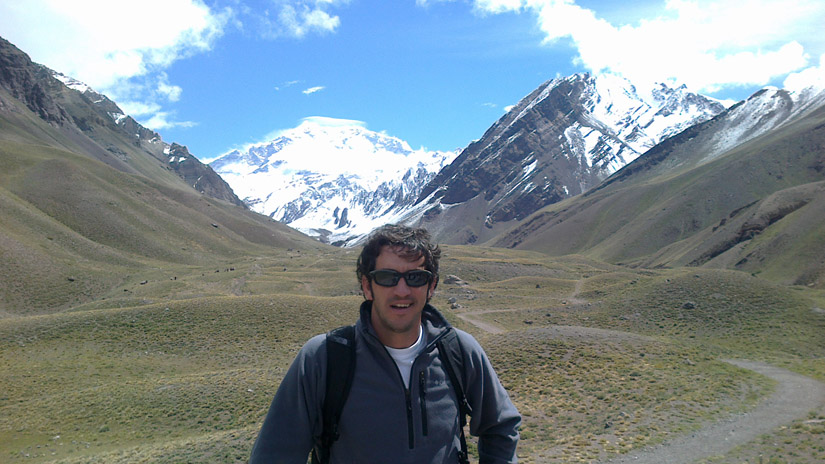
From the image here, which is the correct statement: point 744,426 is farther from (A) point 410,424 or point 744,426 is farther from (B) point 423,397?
(A) point 410,424

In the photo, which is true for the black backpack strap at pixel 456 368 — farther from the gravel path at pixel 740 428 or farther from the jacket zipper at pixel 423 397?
the gravel path at pixel 740 428

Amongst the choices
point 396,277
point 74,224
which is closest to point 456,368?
point 396,277

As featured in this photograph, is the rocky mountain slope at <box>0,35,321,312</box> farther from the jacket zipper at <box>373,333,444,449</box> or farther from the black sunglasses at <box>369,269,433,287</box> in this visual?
the jacket zipper at <box>373,333,444,449</box>

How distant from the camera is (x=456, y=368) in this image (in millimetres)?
4859

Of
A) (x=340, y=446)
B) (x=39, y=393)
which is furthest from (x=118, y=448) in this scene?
(x=340, y=446)

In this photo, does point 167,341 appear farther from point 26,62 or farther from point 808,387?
point 26,62

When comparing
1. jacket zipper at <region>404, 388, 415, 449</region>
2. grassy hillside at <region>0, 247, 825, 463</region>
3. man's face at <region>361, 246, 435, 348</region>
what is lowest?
grassy hillside at <region>0, 247, 825, 463</region>

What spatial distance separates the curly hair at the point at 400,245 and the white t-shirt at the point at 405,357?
2.56ft

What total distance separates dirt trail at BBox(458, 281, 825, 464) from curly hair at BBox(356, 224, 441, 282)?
46.4 ft

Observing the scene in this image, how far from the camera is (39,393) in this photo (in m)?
28.7

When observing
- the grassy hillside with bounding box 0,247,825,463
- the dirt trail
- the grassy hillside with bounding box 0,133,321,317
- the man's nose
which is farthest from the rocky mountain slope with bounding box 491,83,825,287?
the grassy hillside with bounding box 0,133,321,317

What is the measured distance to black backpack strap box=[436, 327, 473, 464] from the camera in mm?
4824

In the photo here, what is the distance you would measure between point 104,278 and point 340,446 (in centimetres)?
7829

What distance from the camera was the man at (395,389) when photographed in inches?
172
